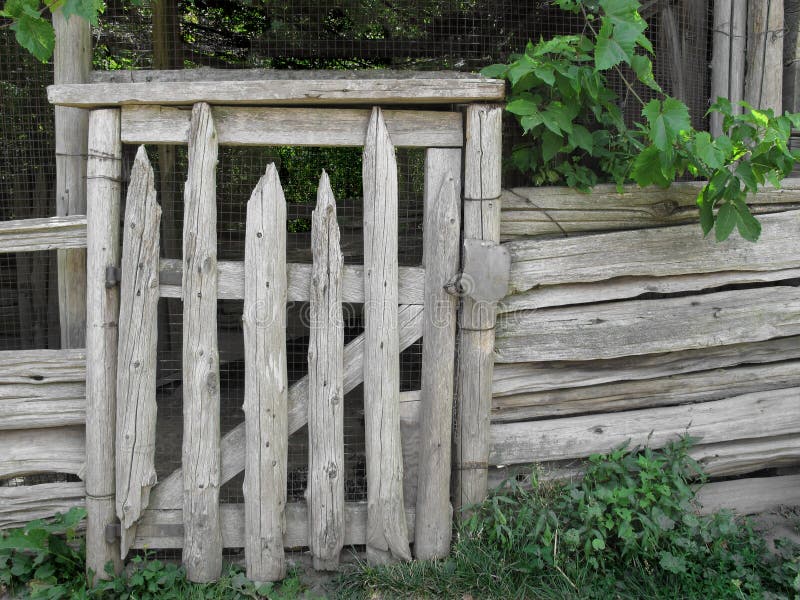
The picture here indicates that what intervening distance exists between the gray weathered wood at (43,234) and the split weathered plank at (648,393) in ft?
7.31

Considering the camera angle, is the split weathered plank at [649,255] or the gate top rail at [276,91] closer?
the gate top rail at [276,91]

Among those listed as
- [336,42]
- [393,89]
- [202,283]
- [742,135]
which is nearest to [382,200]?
[393,89]

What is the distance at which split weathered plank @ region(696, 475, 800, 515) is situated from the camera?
3688 mm

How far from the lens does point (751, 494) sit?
3.75 metres

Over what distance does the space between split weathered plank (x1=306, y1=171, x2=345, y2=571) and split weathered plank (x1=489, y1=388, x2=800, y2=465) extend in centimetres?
83

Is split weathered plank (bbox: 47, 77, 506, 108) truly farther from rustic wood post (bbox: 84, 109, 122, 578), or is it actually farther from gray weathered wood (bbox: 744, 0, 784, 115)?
gray weathered wood (bbox: 744, 0, 784, 115)

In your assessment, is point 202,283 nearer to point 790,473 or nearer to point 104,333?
point 104,333

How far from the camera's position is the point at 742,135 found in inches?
121

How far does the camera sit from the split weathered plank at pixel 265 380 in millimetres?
3053

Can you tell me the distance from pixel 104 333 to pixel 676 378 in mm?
2938

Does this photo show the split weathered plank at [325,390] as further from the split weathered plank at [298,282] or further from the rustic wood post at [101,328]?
the rustic wood post at [101,328]

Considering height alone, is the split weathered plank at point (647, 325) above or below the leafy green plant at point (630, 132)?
below

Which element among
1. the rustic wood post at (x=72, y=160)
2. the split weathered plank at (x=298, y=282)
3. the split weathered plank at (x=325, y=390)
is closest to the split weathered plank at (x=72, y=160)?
the rustic wood post at (x=72, y=160)

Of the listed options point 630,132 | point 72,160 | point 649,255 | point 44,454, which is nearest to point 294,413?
point 44,454
